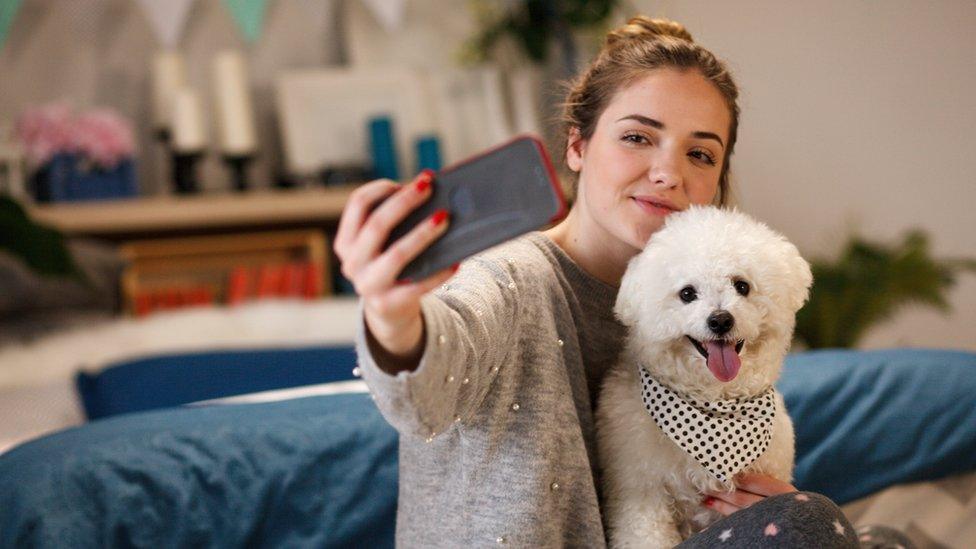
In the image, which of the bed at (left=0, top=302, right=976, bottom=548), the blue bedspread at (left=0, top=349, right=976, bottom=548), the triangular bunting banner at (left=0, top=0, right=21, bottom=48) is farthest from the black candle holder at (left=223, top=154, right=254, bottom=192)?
the blue bedspread at (left=0, top=349, right=976, bottom=548)

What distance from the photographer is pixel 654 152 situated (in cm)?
95

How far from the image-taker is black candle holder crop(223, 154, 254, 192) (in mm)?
2971

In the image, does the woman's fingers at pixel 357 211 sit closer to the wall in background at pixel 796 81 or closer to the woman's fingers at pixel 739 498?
the woman's fingers at pixel 739 498

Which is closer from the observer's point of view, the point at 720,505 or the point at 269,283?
the point at 720,505

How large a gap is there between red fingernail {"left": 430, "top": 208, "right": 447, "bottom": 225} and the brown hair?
412mm

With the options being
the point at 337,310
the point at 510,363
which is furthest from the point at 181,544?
the point at 337,310

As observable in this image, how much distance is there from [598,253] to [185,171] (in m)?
2.22

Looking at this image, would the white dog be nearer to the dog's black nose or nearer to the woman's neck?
the dog's black nose

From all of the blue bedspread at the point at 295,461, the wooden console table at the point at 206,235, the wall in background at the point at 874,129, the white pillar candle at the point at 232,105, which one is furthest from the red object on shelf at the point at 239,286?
the blue bedspread at the point at 295,461

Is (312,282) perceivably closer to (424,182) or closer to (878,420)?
(878,420)

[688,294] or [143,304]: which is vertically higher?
[688,294]

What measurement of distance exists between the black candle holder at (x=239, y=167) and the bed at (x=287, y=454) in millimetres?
1004

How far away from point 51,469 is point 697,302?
776mm

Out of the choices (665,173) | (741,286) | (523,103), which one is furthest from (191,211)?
(741,286)
